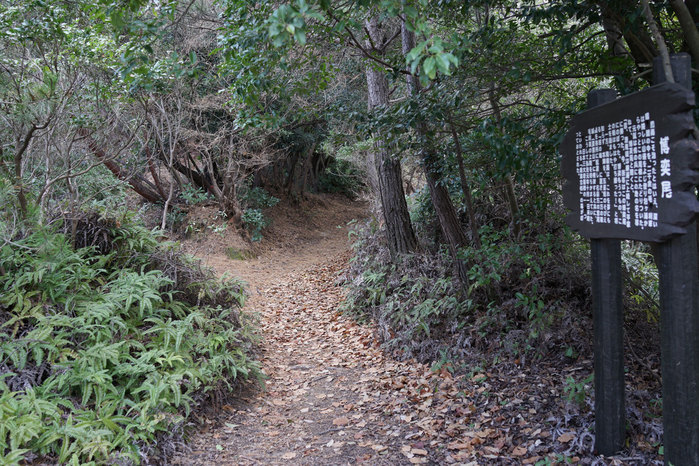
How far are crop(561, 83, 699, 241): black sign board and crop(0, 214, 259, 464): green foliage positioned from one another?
13.3 ft

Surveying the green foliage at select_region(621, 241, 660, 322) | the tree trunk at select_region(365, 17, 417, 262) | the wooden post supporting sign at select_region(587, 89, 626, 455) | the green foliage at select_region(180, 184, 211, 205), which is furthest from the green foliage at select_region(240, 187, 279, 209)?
the wooden post supporting sign at select_region(587, 89, 626, 455)

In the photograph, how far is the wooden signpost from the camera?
285cm

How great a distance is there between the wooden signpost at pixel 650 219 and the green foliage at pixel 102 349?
3.84 metres

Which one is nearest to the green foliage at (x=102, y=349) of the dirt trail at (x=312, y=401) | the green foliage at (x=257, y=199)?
the dirt trail at (x=312, y=401)

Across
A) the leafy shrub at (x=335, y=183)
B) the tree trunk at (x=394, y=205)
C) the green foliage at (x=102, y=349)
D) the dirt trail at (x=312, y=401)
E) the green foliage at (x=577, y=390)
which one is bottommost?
→ the dirt trail at (x=312, y=401)

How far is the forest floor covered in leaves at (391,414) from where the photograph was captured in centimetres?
414

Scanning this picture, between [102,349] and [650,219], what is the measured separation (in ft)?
15.7

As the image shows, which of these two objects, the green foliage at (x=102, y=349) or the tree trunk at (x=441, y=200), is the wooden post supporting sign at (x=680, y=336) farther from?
the green foliage at (x=102, y=349)

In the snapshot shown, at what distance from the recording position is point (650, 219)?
3008 millimetres

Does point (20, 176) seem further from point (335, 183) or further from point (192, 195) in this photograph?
point (335, 183)

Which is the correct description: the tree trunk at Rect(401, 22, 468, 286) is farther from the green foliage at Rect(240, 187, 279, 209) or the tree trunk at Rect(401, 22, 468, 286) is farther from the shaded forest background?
the green foliage at Rect(240, 187, 279, 209)

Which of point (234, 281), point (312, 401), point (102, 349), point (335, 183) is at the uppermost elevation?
point (335, 183)

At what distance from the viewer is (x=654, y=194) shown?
298cm

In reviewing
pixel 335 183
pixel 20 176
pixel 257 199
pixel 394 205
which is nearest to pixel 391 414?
pixel 394 205
